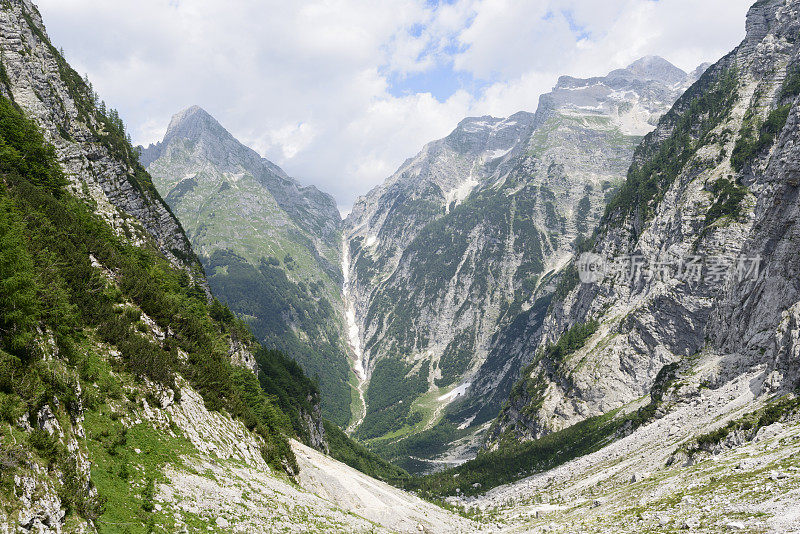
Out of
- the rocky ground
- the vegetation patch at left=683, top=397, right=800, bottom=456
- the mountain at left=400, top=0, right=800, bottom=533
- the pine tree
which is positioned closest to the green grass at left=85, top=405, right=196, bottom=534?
the pine tree

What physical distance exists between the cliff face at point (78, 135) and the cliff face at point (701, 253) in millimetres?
111043

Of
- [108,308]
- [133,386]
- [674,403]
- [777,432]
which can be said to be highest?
[108,308]

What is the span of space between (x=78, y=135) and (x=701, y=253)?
506 feet

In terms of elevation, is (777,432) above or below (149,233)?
below

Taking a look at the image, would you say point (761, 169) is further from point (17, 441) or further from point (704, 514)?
point (17, 441)

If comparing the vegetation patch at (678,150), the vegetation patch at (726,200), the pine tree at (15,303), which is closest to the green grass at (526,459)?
the vegetation patch at (726,200)

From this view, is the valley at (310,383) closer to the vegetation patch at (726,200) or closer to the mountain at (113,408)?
the mountain at (113,408)

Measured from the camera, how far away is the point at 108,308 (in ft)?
94.3

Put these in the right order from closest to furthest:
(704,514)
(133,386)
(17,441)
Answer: (17,441), (704,514), (133,386)

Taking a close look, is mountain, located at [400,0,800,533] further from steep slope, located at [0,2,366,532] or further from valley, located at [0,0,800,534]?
steep slope, located at [0,2,366,532]

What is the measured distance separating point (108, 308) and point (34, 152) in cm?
3711

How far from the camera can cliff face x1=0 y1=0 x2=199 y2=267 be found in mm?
70250

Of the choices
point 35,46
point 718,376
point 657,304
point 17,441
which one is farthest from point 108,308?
point 657,304

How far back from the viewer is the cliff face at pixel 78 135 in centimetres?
7025
